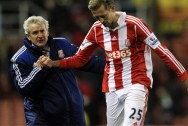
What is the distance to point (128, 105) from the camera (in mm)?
9938

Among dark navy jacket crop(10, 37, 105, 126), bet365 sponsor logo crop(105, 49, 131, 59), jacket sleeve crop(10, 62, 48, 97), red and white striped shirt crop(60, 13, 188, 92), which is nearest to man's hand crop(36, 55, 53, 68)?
jacket sleeve crop(10, 62, 48, 97)

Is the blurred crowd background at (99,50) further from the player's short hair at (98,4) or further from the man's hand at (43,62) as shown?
the player's short hair at (98,4)

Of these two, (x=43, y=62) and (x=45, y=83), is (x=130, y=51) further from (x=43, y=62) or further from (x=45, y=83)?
(x=45, y=83)

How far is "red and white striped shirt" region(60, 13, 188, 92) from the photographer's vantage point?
9.98 metres

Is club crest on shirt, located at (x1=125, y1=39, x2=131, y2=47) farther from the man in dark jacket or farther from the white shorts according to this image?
the man in dark jacket

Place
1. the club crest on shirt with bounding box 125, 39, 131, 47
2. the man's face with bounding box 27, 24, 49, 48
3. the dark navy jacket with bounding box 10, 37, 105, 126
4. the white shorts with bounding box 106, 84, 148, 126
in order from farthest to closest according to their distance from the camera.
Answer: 1. the dark navy jacket with bounding box 10, 37, 105, 126
2. the man's face with bounding box 27, 24, 49, 48
3. the club crest on shirt with bounding box 125, 39, 131, 47
4. the white shorts with bounding box 106, 84, 148, 126

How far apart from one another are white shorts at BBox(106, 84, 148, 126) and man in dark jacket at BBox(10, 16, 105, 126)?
54cm

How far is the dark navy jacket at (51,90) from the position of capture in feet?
34.5

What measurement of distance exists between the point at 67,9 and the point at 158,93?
9.22 feet

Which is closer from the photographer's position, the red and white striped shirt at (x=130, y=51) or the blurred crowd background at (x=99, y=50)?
the red and white striped shirt at (x=130, y=51)

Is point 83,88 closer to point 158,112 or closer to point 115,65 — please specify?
point 158,112

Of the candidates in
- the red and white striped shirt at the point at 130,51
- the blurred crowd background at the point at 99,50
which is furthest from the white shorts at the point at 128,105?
the blurred crowd background at the point at 99,50

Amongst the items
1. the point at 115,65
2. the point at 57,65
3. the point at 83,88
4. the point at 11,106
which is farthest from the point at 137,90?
the point at 11,106

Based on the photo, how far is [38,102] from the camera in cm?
1068
